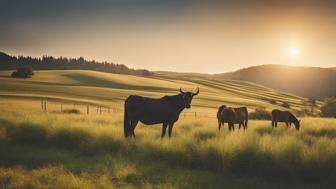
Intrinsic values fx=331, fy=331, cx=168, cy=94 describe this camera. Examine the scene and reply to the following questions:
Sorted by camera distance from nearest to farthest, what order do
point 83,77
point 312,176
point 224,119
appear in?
1. point 312,176
2. point 224,119
3. point 83,77

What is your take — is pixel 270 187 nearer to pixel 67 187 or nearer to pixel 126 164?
pixel 126 164

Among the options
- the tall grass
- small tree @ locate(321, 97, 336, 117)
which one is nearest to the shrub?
small tree @ locate(321, 97, 336, 117)

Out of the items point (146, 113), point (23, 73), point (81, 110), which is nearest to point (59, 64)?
point (23, 73)

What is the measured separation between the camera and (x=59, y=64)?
168 m

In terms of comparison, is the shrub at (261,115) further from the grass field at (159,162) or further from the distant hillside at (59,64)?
the distant hillside at (59,64)

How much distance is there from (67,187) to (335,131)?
17.5 m

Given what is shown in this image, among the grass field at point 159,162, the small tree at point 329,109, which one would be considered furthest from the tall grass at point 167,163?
the small tree at point 329,109

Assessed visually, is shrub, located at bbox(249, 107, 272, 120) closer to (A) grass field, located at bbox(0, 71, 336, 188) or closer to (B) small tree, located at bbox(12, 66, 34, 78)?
(A) grass field, located at bbox(0, 71, 336, 188)

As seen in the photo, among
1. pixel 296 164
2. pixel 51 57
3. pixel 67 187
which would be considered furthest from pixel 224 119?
pixel 51 57

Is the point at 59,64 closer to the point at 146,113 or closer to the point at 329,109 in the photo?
the point at 329,109

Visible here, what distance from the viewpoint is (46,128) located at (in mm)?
14250

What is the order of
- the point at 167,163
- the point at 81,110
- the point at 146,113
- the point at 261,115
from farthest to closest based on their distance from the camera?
the point at 261,115 → the point at 81,110 → the point at 146,113 → the point at 167,163

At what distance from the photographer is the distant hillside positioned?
153712mm

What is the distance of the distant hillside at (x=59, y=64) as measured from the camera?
15371 centimetres
